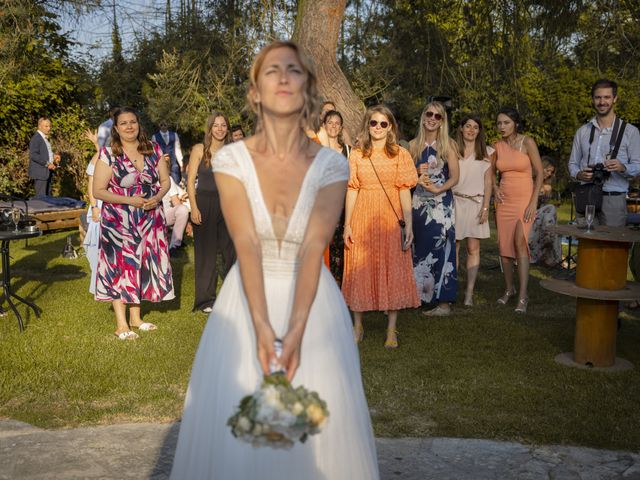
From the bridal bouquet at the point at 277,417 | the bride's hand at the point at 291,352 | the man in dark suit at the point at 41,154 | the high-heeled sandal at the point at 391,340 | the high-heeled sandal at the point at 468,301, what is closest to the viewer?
the bridal bouquet at the point at 277,417

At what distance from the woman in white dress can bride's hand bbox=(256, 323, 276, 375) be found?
6.47 meters

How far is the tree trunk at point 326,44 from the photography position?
10969mm

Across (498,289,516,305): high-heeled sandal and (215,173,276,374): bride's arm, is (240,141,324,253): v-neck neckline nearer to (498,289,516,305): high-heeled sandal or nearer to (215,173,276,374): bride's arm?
(215,173,276,374): bride's arm

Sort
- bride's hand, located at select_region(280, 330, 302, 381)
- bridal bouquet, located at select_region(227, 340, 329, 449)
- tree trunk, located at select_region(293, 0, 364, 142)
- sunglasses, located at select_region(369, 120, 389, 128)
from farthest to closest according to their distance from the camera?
tree trunk, located at select_region(293, 0, 364, 142)
sunglasses, located at select_region(369, 120, 389, 128)
bride's hand, located at select_region(280, 330, 302, 381)
bridal bouquet, located at select_region(227, 340, 329, 449)

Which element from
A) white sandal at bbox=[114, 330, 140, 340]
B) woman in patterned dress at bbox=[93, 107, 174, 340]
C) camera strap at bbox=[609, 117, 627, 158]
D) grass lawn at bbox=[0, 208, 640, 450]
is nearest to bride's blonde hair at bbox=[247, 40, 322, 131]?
grass lawn at bbox=[0, 208, 640, 450]

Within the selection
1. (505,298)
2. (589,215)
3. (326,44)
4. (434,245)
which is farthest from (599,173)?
(326,44)

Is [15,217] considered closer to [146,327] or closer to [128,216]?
[128,216]

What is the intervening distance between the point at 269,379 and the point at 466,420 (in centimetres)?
299

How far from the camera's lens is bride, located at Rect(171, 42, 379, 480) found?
99.6 inches

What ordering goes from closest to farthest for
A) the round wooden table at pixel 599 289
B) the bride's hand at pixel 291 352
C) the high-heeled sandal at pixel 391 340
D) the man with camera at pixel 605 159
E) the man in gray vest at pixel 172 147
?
the bride's hand at pixel 291 352, the round wooden table at pixel 599 289, the high-heeled sandal at pixel 391 340, the man with camera at pixel 605 159, the man in gray vest at pixel 172 147

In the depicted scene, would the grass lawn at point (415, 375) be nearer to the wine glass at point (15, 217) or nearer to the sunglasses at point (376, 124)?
the wine glass at point (15, 217)

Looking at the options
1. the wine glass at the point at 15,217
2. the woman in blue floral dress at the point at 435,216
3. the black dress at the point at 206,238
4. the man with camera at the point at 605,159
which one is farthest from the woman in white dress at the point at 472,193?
the wine glass at the point at 15,217

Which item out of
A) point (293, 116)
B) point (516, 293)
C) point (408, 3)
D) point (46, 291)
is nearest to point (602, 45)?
point (516, 293)

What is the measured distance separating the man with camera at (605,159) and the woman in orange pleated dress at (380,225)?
180 cm
